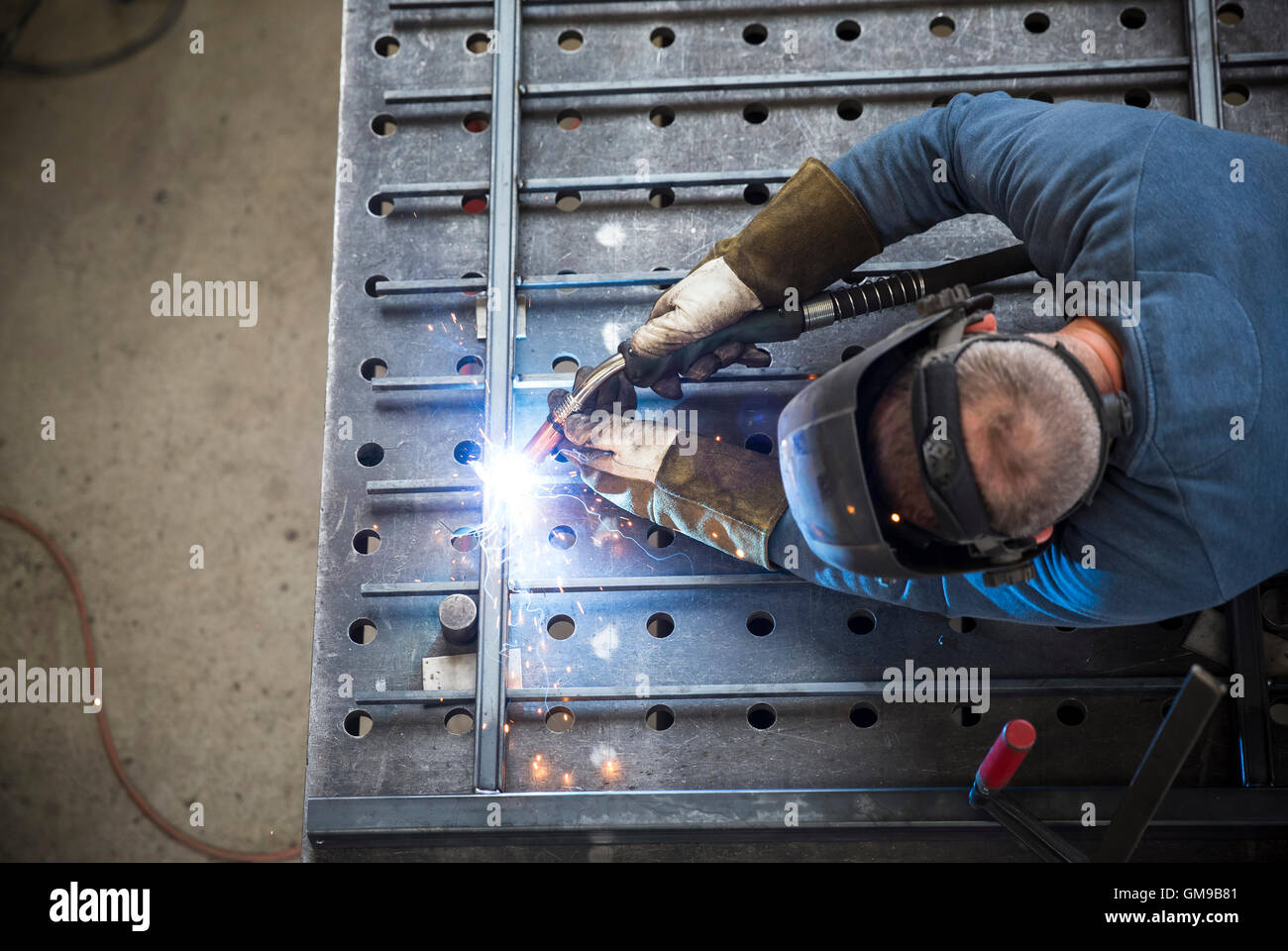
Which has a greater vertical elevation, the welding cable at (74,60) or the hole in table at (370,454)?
the welding cable at (74,60)

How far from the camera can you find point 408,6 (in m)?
1.64

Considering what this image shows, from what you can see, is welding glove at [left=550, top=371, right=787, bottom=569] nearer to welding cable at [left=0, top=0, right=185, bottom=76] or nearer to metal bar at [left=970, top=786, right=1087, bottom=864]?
metal bar at [left=970, top=786, right=1087, bottom=864]

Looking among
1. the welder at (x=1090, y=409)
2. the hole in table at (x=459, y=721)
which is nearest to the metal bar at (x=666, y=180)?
the welder at (x=1090, y=409)

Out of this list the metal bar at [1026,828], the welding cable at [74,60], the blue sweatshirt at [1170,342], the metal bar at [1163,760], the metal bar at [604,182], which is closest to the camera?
the metal bar at [1163,760]

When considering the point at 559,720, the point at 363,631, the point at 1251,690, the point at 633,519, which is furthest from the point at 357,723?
the point at 1251,690

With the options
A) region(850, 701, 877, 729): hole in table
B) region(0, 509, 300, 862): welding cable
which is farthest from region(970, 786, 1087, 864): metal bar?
region(0, 509, 300, 862): welding cable

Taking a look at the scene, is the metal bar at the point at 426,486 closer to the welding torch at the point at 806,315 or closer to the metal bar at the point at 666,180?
the welding torch at the point at 806,315

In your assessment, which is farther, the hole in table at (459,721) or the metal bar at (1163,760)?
the hole in table at (459,721)

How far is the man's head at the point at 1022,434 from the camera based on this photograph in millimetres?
996

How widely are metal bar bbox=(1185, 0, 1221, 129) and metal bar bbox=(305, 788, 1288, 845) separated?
1064mm

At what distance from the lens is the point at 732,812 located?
4.41 ft

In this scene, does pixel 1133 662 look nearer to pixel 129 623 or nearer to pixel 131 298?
pixel 129 623

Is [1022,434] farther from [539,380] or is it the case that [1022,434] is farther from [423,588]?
[423,588]

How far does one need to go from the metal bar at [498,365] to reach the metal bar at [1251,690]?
1.11 meters
